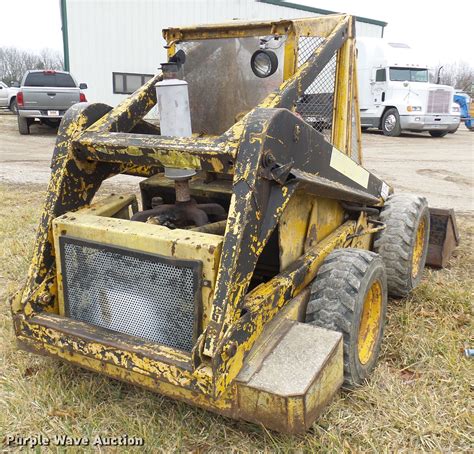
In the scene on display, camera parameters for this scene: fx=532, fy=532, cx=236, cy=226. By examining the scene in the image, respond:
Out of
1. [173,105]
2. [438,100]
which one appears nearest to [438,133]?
[438,100]

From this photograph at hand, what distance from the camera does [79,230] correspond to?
8.65 ft

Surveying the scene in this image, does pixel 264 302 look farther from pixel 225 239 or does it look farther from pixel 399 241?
pixel 399 241

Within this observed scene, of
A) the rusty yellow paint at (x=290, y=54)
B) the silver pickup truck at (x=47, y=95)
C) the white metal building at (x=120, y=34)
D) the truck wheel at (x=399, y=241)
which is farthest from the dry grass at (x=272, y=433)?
the white metal building at (x=120, y=34)

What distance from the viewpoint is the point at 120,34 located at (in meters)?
19.5

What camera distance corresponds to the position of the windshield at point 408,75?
16.9 m

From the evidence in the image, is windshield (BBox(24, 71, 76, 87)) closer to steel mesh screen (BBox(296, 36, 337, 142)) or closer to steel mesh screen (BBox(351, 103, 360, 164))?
steel mesh screen (BBox(351, 103, 360, 164))

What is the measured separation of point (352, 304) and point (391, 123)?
16.1 metres

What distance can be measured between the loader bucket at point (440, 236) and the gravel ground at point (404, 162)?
2.87 m

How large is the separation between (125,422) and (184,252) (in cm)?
86

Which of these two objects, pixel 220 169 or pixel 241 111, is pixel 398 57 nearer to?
pixel 241 111

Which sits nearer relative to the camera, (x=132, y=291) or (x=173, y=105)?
(x=132, y=291)

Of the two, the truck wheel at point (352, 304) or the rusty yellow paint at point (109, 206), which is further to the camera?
the rusty yellow paint at point (109, 206)

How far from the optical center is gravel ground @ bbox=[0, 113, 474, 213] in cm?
880

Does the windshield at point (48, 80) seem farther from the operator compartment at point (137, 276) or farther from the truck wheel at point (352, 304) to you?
the truck wheel at point (352, 304)
